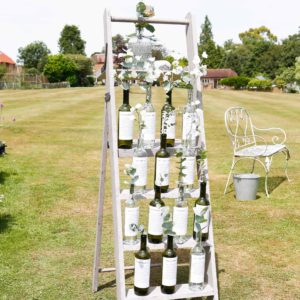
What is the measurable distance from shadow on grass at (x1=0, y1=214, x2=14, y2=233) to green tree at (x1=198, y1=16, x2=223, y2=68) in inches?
3918

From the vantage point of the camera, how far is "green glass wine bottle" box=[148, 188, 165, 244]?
3900mm

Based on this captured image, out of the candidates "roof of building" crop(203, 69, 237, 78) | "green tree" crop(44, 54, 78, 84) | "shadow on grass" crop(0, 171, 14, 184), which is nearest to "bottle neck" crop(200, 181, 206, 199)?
"shadow on grass" crop(0, 171, 14, 184)

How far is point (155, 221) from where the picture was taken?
3.93m

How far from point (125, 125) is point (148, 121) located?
7.6 inches

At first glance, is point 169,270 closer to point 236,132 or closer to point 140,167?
point 140,167

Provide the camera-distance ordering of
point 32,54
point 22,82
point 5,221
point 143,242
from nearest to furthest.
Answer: point 143,242, point 5,221, point 22,82, point 32,54

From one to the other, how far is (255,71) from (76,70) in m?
34.4

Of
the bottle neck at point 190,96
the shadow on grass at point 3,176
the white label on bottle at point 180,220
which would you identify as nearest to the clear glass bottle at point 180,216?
the white label on bottle at point 180,220

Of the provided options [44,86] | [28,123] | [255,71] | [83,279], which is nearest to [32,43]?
[44,86]

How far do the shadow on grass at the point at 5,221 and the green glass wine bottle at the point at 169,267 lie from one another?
141 inches

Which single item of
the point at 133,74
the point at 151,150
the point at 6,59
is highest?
the point at 6,59

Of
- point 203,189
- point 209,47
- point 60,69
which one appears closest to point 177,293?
point 203,189

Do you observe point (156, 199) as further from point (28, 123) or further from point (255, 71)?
point (255, 71)

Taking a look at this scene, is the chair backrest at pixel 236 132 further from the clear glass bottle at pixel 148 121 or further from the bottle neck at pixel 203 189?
the clear glass bottle at pixel 148 121
